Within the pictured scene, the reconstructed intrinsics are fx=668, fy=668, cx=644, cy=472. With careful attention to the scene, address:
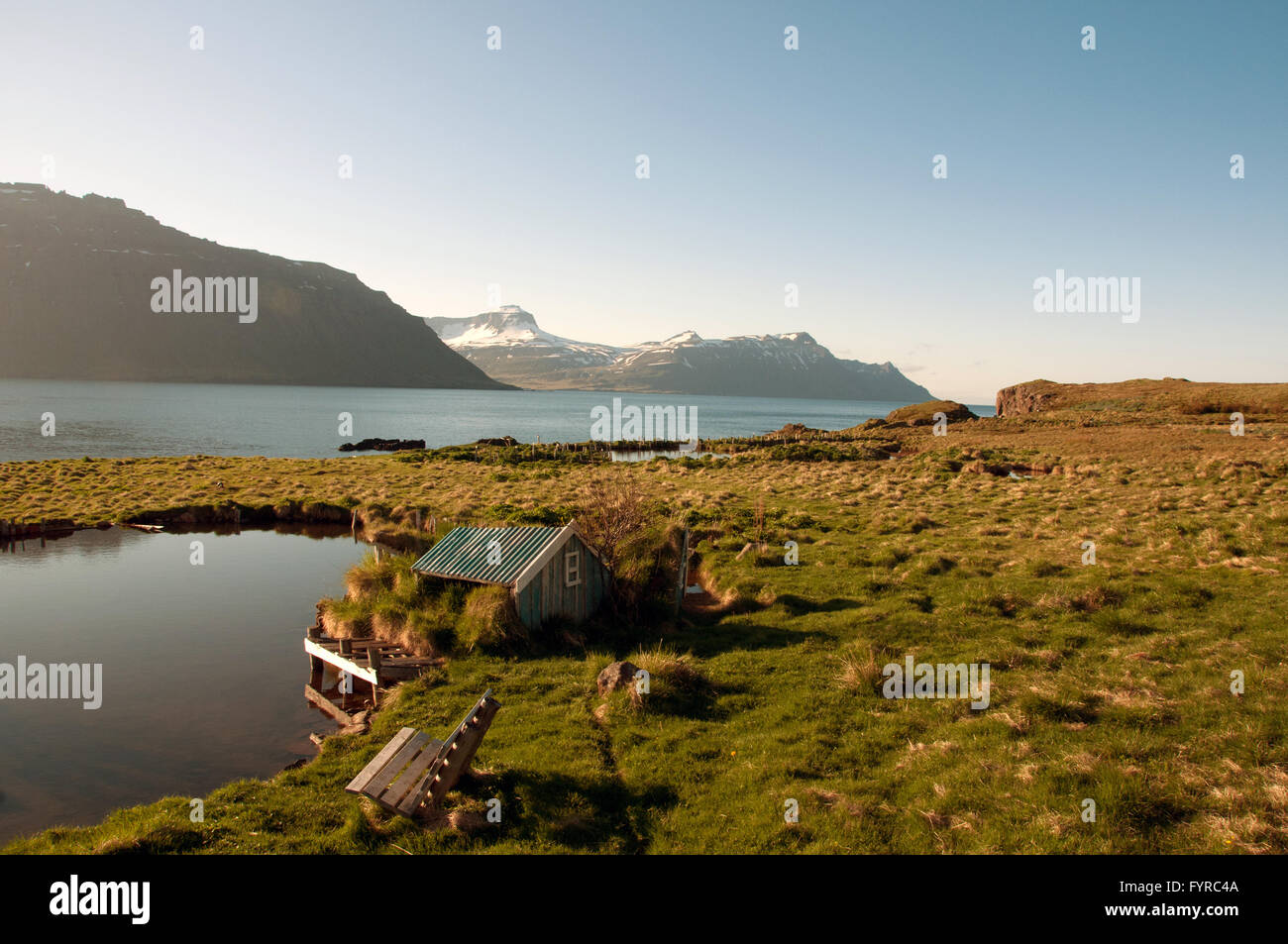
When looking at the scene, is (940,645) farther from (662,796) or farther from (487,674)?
(487,674)

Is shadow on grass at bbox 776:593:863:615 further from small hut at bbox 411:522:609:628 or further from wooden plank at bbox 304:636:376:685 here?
wooden plank at bbox 304:636:376:685

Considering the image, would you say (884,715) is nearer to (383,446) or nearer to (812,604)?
(812,604)

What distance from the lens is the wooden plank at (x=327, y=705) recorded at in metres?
13.8

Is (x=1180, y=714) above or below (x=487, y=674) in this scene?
above

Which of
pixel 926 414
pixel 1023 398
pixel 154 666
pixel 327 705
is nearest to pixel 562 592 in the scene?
pixel 327 705

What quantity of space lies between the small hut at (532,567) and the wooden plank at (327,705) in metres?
3.44

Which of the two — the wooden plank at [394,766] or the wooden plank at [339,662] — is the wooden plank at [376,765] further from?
the wooden plank at [339,662]

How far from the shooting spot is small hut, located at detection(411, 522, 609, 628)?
15508 millimetres

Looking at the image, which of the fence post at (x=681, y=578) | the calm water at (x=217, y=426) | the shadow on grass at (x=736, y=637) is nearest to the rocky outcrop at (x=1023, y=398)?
the calm water at (x=217, y=426)

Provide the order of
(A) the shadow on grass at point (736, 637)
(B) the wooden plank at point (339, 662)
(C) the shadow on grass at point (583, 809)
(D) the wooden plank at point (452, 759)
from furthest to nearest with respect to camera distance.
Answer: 1. (A) the shadow on grass at point (736, 637)
2. (B) the wooden plank at point (339, 662)
3. (D) the wooden plank at point (452, 759)
4. (C) the shadow on grass at point (583, 809)

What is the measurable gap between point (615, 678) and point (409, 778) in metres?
4.37
